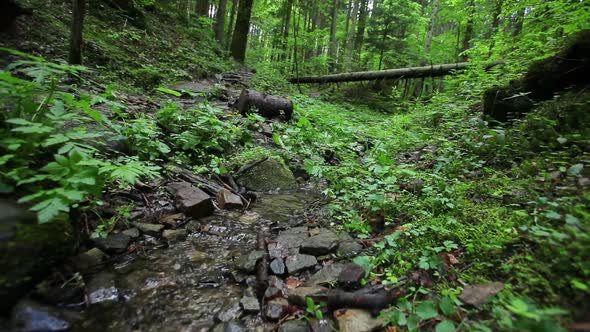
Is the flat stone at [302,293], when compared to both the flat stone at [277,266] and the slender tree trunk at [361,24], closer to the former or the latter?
the flat stone at [277,266]

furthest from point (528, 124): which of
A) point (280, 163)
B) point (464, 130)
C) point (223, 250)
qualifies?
point (223, 250)

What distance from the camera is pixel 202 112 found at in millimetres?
6215

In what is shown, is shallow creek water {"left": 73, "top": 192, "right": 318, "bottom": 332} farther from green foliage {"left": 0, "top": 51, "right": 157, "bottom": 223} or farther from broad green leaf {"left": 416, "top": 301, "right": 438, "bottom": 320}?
broad green leaf {"left": 416, "top": 301, "right": 438, "bottom": 320}

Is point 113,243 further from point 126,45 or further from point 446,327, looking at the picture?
point 126,45

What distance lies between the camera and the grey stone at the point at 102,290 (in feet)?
7.85

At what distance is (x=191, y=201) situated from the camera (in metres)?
3.95

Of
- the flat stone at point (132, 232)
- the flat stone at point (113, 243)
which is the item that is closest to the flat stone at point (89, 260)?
the flat stone at point (113, 243)

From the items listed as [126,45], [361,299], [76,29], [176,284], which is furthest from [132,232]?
[126,45]

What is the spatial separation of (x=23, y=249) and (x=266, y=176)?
3.65 meters

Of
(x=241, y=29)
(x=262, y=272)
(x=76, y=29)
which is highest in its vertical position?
(x=241, y=29)

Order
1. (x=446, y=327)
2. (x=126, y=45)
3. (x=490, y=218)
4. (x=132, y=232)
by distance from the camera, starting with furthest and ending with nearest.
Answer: (x=126, y=45)
(x=132, y=232)
(x=490, y=218)
(x=446, y=327)

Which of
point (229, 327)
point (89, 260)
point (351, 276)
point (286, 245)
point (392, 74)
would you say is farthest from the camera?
point (392, 74)

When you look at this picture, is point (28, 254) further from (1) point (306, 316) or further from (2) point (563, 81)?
(2) point (563, 81)

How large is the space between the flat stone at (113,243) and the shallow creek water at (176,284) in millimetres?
129
